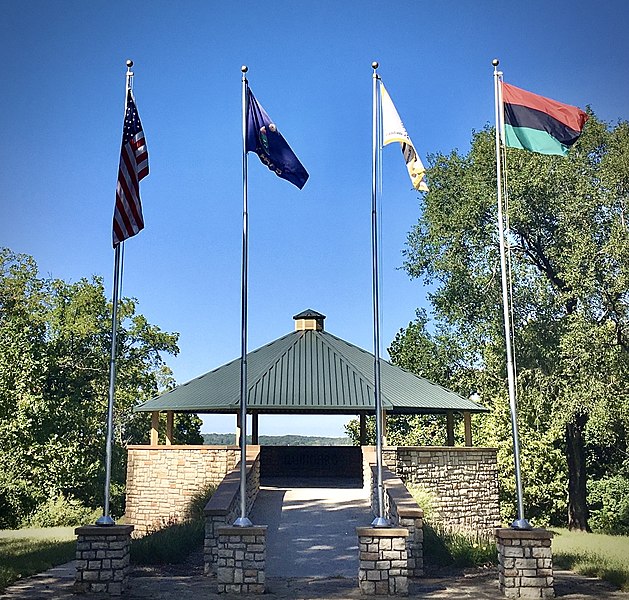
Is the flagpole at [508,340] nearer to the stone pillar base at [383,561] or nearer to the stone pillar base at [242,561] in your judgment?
the stone pillar base at [383,561]

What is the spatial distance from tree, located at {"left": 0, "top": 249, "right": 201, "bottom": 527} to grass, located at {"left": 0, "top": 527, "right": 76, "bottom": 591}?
22.2 ft

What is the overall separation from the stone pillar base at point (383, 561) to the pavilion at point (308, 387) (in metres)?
7.87

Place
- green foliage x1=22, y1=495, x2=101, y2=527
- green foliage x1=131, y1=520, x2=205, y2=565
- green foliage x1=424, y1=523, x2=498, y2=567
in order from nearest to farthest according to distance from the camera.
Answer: green foliage x1=424, y1=523, x2=498, y2=567
green foliage x1=131, y1=520, x2=205, y2=565
green foliage x1=22, y1=495, x2=101, y2=527

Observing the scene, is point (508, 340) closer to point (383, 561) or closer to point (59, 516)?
point (383, 561)

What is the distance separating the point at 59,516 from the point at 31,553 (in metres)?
10.1

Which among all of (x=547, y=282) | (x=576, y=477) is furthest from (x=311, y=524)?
(x=576, y=477)

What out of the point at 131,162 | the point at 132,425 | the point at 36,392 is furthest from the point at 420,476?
the point at 132,425

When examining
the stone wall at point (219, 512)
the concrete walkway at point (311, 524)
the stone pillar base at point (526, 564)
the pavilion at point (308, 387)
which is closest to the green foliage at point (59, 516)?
the pavilion at point (308, 387)

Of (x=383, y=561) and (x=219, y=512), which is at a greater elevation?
(x=219, y=512)

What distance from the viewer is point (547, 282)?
95.3 ft

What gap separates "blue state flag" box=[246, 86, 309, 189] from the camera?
42.2 ft

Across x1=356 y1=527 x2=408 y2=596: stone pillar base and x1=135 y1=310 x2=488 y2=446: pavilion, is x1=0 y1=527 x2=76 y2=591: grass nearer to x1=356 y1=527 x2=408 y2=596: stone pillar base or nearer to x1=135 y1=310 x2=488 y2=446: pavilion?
x1=135 y1=310 x2=488 y2=446: pavilion

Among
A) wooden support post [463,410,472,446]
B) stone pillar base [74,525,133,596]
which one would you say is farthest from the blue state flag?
wooden support post [463,410,472,446]

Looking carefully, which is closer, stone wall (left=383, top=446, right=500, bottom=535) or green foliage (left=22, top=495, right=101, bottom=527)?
stone wall (left=383, top=446, right=500, bottom=535)
